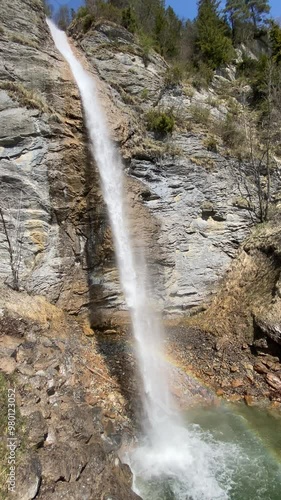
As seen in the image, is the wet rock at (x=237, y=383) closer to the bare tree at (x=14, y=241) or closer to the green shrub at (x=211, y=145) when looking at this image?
the bare tree at (x=14, y=241)

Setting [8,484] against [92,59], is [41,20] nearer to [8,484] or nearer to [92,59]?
[92,59]

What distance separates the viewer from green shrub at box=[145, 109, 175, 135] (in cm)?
1232

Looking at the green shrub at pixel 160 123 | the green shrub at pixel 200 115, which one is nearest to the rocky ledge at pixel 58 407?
the green shrub at pixel 160 123

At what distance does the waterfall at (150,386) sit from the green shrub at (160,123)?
248 centimetres

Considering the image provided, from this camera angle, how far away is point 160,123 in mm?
12352

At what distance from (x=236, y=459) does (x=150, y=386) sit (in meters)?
2.48

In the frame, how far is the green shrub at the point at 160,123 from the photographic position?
1232 centimetres

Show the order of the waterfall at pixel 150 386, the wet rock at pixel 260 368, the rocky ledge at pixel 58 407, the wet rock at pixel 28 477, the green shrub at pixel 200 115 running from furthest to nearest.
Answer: the green shrub at pixel 200 115, the wet rock at pixel 260 368, the waterfall at pixel 150 386, the rocky ledge at pixel 58 407, the wet rock at pixel 28 477

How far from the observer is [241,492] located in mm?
5168

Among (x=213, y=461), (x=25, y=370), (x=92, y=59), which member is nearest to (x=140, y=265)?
(x=25, y=370)

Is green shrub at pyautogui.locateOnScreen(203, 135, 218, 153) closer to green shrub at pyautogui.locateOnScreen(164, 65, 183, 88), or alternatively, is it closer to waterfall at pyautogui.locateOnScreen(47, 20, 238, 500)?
waterfall at pyautogui.locateOnScreen(47, 20, 238, 500)

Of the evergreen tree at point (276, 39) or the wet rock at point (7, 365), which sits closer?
the wet rock at point (7, 365)

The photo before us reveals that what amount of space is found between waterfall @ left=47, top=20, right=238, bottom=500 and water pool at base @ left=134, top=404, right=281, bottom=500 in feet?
0.11

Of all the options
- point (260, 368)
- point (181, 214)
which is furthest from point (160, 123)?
point (260, 368)
